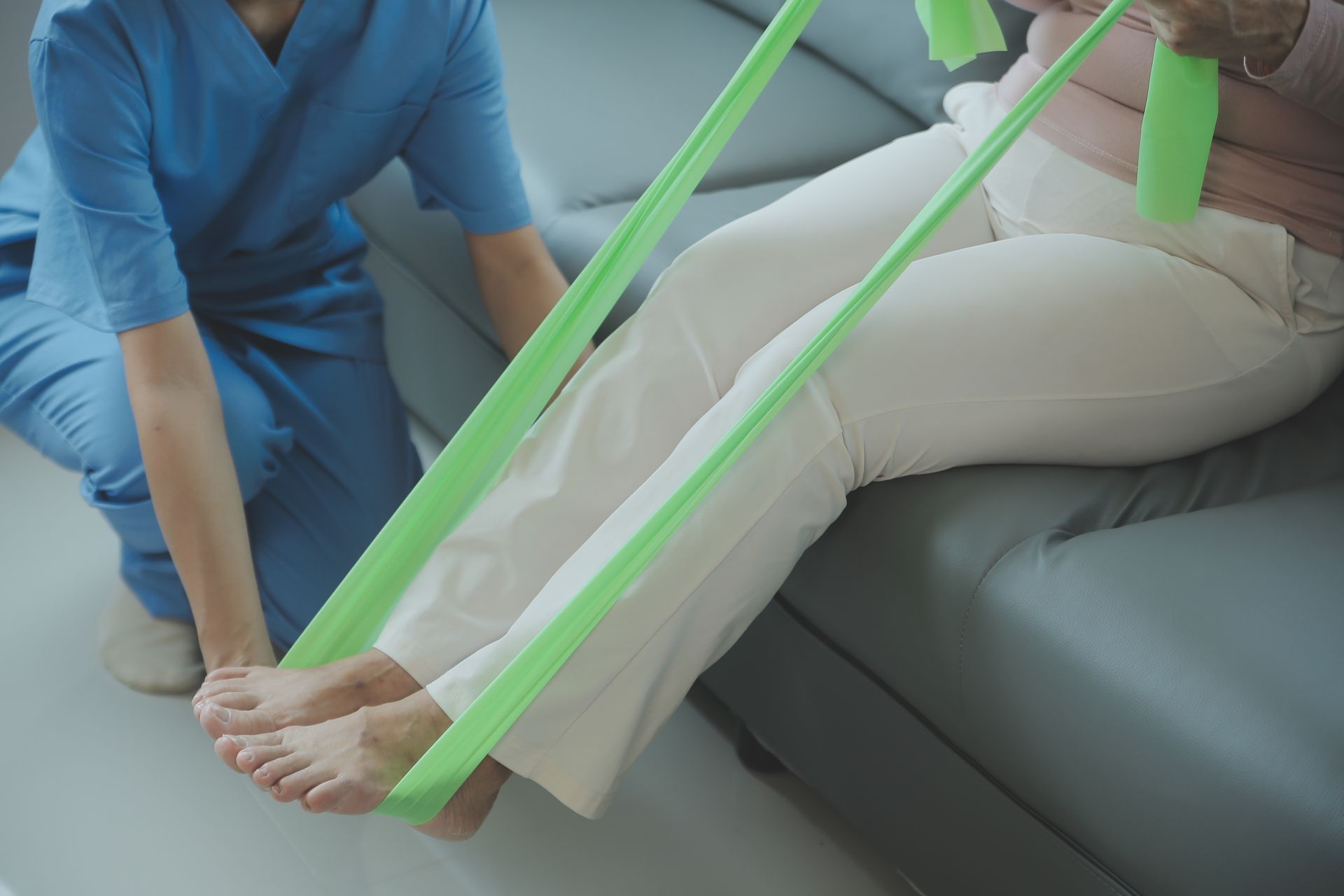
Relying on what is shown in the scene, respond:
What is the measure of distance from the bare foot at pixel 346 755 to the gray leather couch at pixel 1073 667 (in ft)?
1.12

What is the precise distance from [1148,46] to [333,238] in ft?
2.74

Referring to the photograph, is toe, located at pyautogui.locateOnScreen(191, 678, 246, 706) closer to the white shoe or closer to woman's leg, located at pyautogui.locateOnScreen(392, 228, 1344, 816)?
woman's leg, located at pyautogui.locateOnScreen(392, 228, 1344, 816)

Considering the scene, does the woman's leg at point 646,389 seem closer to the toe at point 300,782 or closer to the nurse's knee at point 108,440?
the toe at point 300,782

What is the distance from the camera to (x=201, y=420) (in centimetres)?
101

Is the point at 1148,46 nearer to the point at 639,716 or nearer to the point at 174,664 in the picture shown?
the point at 639,716

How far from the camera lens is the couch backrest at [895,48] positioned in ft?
5.03

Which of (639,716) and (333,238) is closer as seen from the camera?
(639,716)

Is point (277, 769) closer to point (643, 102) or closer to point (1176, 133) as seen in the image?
point (1176, 133)

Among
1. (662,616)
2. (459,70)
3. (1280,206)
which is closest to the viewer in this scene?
(662,616)

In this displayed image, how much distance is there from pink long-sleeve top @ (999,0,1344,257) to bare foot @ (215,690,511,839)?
712 mm

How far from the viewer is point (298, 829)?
1.12m

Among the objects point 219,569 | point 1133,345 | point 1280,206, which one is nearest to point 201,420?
point 219,569

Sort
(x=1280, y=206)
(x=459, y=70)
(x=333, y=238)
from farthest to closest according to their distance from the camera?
(x=333, y=238)
(x=459, y=70)
(x=1280, y=206)

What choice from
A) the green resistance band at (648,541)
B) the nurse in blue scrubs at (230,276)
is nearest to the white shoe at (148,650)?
the nurse in blue scrubs at (230,276)
